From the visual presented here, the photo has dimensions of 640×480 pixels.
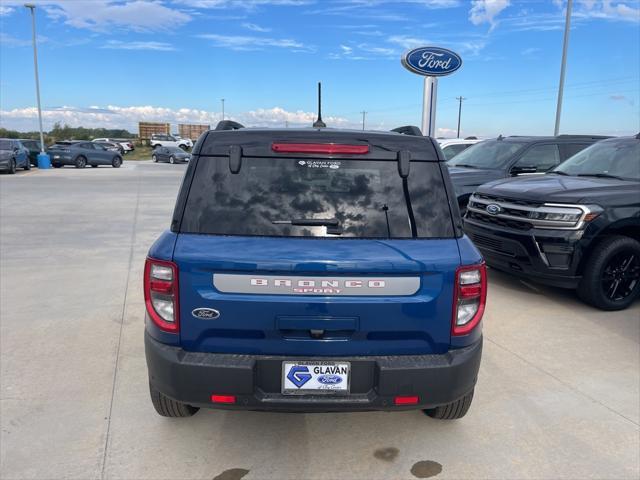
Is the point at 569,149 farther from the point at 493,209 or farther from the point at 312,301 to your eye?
the point at 312,301

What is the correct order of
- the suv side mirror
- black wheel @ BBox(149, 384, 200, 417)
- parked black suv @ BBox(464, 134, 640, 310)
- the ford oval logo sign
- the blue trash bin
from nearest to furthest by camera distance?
1. black wheel @ BBox(149, 384, 200, 417)
2. parked black suv @ BBox(464, 134, 640, 310)
3. the suv side mirror
4. the ford oval logo sign
5. the blue trash bin

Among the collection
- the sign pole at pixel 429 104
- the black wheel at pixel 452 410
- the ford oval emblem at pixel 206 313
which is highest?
the sign pole at pixel 429 104

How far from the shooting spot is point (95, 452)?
9.26 ft

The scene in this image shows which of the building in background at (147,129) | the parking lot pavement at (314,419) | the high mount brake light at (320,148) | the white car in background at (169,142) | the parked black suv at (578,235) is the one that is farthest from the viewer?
the building in background at (147,129)

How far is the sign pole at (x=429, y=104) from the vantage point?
12.3 m

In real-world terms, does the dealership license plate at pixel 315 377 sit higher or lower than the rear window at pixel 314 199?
lower

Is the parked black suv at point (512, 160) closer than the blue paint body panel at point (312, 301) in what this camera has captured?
No

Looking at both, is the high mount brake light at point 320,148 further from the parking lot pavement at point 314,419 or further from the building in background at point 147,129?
the building in background at point 147,129

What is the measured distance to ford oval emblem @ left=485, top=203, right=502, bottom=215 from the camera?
5.88m

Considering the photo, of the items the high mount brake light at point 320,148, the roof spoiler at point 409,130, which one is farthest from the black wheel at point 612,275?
the high mount brake light at point 320,148

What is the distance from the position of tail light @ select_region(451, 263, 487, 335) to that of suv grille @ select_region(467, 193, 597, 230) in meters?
3.21

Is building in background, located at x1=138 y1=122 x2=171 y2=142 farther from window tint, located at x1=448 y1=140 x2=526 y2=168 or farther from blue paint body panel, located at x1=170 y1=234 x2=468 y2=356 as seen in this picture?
blue paint body panel, located at x1=170 y1=234 x2=468 y2=356

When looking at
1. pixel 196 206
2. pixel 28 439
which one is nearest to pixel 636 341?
pixel 196 206

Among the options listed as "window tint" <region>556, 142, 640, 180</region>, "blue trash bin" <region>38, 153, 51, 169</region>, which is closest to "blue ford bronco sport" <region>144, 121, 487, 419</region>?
"window tint" <region>556, 142, 640, 180</region>
